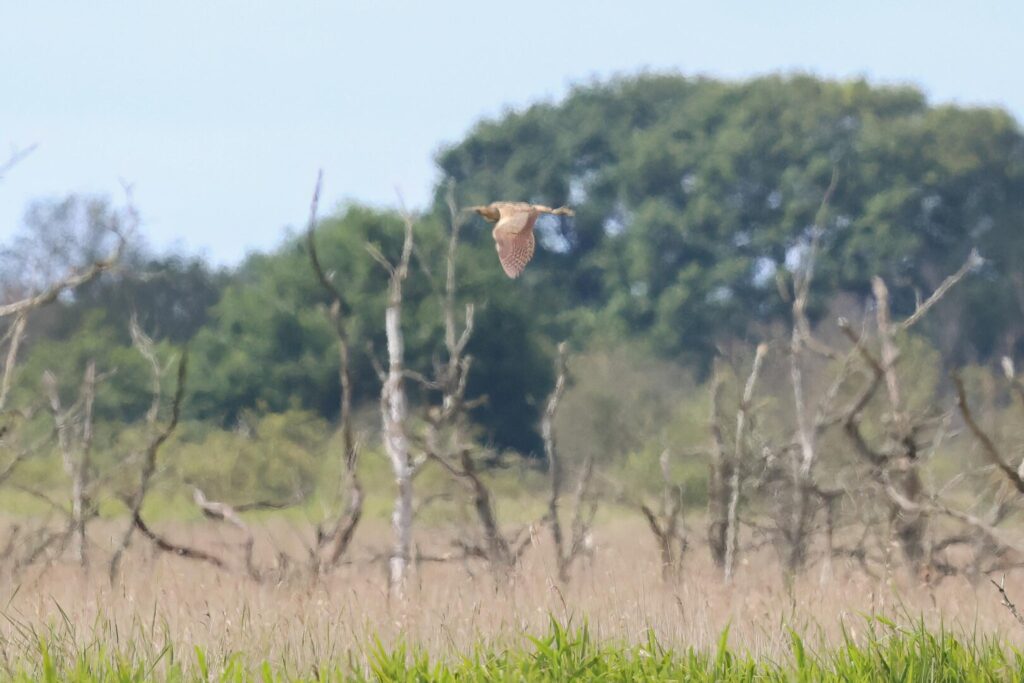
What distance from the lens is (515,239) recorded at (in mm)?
6406

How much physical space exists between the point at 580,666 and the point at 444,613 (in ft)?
2.97

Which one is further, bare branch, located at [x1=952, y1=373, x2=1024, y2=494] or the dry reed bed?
the dry reed bed

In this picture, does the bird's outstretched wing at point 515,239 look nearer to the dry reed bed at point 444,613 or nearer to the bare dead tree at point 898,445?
the dry reed bed at point 444,613

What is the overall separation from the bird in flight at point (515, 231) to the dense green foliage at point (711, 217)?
28.6 meters

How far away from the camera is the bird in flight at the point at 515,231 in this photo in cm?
632

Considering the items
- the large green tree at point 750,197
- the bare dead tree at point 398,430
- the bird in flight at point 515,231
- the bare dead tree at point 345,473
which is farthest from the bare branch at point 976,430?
the large green tree at point 750,197

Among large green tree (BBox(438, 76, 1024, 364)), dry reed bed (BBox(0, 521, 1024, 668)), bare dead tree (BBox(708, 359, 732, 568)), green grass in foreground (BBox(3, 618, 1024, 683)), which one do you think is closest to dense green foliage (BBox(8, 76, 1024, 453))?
large green tree (BBox(438, 76, 1024, 364))

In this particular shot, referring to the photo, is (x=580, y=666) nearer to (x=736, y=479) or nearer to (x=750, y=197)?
(x=736, y=479)

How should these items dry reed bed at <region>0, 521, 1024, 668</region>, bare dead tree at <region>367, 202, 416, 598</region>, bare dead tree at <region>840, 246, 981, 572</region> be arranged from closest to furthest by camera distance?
dry reed bed at <region>0, 521, 1024, 668</region>
bare dead tree at <region>840, 246, 981, 572</region>
bare dead tree at <region>367, 202, 416, 598</region>

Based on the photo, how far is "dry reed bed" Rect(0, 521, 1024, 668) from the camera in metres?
7.23

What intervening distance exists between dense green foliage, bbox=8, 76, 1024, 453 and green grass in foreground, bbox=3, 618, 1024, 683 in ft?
92.3

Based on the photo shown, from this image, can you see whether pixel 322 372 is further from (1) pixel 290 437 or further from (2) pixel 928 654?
(2) pixel 928 654

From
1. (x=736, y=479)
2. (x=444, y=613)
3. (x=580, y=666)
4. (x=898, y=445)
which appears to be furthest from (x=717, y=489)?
(x=580, y=666)

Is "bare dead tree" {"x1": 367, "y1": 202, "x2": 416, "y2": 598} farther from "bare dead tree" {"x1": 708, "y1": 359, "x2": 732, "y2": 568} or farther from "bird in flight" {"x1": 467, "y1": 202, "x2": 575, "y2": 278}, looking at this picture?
"bird in flight" {"x1": 467, "y1": 202, "x2": 575, "y2": 278}
